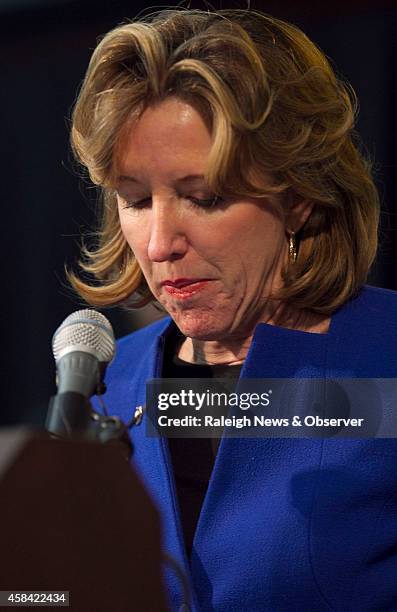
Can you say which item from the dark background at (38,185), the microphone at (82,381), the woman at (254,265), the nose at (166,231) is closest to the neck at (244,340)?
the woman at (254,265)

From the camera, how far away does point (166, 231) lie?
67.2 inches

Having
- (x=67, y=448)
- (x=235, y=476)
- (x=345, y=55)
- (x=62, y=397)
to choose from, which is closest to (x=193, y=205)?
(x=235, y=476)

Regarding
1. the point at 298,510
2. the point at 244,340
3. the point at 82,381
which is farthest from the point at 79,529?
the point at 244,340

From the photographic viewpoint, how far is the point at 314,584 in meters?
1.61

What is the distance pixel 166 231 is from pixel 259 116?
246 mm

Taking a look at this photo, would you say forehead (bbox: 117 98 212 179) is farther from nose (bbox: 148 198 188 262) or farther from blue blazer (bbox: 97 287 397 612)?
blue blazer (bbox: 97 287 397 612)

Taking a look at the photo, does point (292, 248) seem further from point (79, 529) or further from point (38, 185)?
point (38, 185)

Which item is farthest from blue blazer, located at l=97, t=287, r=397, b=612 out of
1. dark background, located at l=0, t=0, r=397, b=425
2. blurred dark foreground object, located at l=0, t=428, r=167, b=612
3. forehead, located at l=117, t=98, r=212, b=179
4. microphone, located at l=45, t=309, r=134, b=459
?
dark background, located at l=0, t=0, r=397, b=425

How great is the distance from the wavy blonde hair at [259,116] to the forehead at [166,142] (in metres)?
0.02

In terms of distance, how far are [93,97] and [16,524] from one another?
976mm

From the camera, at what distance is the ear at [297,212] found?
184 centimetres

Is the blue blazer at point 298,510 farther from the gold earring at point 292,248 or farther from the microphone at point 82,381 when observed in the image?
the microphone at point 82,381

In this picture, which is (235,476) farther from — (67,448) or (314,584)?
(67,448)

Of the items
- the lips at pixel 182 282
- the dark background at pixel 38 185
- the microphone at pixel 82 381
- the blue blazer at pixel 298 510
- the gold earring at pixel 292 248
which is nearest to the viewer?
the microphone at pixel 82 381
